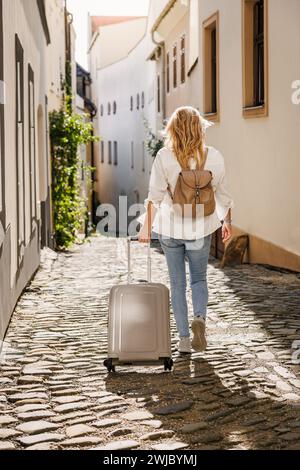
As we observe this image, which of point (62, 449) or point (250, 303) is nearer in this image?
point (62, 449)

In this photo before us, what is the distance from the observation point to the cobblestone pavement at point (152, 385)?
206 inches

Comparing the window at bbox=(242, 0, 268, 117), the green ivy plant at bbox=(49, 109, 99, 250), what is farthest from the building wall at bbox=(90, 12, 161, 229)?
the window at bbox=(242, 0, 268, 117)

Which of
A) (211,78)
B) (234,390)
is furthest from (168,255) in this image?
(211,78)

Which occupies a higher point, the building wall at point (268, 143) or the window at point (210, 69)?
the window at point (210, 69)

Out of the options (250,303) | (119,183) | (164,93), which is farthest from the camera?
(119,183)

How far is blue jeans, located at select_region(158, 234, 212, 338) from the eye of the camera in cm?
726

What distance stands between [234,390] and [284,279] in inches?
235

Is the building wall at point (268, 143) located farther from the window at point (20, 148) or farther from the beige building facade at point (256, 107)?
the window at point (20, 148)

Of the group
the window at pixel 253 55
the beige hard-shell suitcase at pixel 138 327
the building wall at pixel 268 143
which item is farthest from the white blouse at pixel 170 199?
the window at pixel 253 55

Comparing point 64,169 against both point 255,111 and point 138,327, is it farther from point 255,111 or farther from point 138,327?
point 138,327

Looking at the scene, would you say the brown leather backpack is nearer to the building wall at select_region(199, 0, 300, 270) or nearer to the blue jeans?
the blue jeans

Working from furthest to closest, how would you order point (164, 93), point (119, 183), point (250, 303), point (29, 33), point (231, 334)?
point (119, 183)
point (164, 93)
point (29, 33)
point (250, 303)
point (231, 334)

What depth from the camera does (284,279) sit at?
12.1 meters

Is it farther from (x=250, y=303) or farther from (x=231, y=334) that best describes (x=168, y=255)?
(x=250, y=303)
